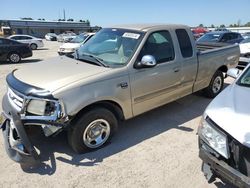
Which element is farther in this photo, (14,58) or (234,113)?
(14,58)

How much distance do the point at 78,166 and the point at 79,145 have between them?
309mm

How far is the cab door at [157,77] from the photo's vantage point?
419 cm

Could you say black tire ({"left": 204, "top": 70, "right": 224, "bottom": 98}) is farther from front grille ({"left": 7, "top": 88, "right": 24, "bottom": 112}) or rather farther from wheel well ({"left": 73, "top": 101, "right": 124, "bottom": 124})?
front grille ({"left": 7, "top": 88, "right": 24, "bottom": 112})

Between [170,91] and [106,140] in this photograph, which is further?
[170,91]

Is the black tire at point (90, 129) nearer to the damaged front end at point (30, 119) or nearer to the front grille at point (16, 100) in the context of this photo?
the damaged front end at point (30, 119)

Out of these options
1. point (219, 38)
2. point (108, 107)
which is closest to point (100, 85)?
point (108, 107)

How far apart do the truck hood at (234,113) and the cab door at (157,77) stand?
143 cm

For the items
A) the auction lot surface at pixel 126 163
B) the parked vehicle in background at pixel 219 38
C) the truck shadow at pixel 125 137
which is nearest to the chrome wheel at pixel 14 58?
the parked vehicle in background at pixel 219 38

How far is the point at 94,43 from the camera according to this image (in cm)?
476

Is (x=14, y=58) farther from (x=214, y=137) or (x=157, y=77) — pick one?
(x=214, y=137)

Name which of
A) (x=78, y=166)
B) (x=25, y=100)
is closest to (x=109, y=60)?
(x=25, y=100)

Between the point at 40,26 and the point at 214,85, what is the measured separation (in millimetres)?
69366

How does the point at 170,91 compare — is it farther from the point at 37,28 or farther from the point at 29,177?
the point at 37,28

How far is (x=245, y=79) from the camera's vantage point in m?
3.43
